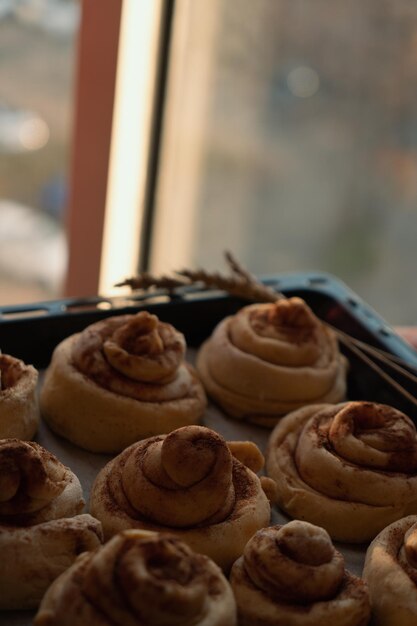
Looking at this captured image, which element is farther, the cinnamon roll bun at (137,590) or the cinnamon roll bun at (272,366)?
the cinnamon roll bun at (272,366)

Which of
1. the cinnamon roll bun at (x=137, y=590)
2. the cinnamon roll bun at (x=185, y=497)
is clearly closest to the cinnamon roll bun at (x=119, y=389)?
the cinnamon roll bun at (x=185, y=497)

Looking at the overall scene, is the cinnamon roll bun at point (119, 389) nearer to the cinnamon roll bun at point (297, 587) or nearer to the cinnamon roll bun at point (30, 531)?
the cinnamon roll bun at point (30, 531)

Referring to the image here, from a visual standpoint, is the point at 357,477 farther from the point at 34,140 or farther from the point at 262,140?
the point at 34,140

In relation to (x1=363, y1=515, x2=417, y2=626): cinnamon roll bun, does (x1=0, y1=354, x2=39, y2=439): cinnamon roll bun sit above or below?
above

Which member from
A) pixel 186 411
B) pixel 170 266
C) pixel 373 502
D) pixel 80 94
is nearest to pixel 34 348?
pixel 186 411

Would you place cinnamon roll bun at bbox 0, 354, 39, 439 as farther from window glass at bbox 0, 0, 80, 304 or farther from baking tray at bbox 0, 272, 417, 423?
window glass at bbox 0, 0, 80, 304

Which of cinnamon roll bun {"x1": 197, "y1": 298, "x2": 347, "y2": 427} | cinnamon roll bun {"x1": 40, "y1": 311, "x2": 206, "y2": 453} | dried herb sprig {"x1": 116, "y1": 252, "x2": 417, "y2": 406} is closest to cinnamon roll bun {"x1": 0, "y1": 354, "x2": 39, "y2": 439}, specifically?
cinnamon roll bun {"x1": 40, "y1": 311, "x2": 206, "y2": 453}

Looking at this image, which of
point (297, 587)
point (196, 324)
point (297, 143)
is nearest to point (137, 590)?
point (297, 587)
